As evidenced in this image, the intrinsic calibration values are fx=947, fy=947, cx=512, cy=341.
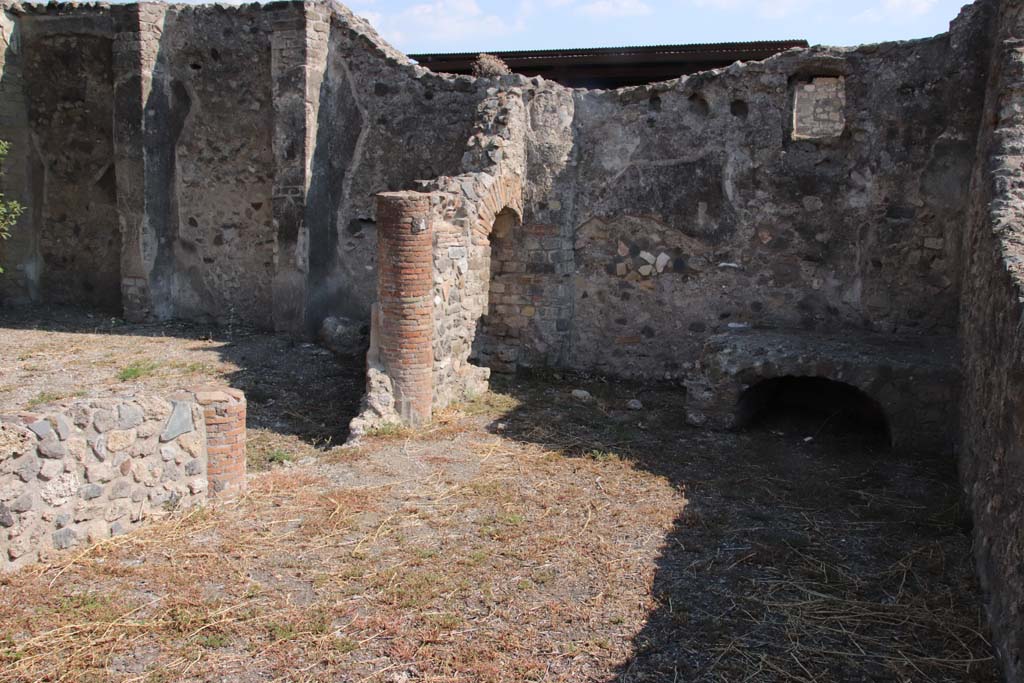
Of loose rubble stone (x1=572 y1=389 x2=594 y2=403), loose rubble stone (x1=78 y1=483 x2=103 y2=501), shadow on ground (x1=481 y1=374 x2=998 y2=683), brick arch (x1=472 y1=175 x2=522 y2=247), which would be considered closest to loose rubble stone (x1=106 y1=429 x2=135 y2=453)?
loose rubble stone (x1=78 y1=483 x2=103 y2=501)

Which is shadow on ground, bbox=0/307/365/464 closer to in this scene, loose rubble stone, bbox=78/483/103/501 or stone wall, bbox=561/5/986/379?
loose rubble stone, bbox=78/483/103/501

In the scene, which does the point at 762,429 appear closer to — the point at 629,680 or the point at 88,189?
the point at 629,680

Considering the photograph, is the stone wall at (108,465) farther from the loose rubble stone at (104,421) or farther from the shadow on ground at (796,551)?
the shadow on ground at (796,551)

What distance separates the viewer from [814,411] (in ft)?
27.8

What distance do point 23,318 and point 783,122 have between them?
956 cm

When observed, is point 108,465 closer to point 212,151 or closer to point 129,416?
point 129,416

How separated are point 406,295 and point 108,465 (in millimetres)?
3021

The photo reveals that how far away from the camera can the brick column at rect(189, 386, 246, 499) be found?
605cm

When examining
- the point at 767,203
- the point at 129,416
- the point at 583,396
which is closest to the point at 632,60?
the point at 767,203

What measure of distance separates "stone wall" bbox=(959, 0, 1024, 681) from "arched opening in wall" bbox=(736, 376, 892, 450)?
1121 mm

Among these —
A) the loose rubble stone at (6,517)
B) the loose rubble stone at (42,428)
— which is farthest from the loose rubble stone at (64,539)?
the loose rubble stone at (42,428)

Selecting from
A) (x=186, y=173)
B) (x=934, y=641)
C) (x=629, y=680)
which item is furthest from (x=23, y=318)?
(x=934, y=641)

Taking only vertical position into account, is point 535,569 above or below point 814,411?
below

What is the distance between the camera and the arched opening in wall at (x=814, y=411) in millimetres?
7949
